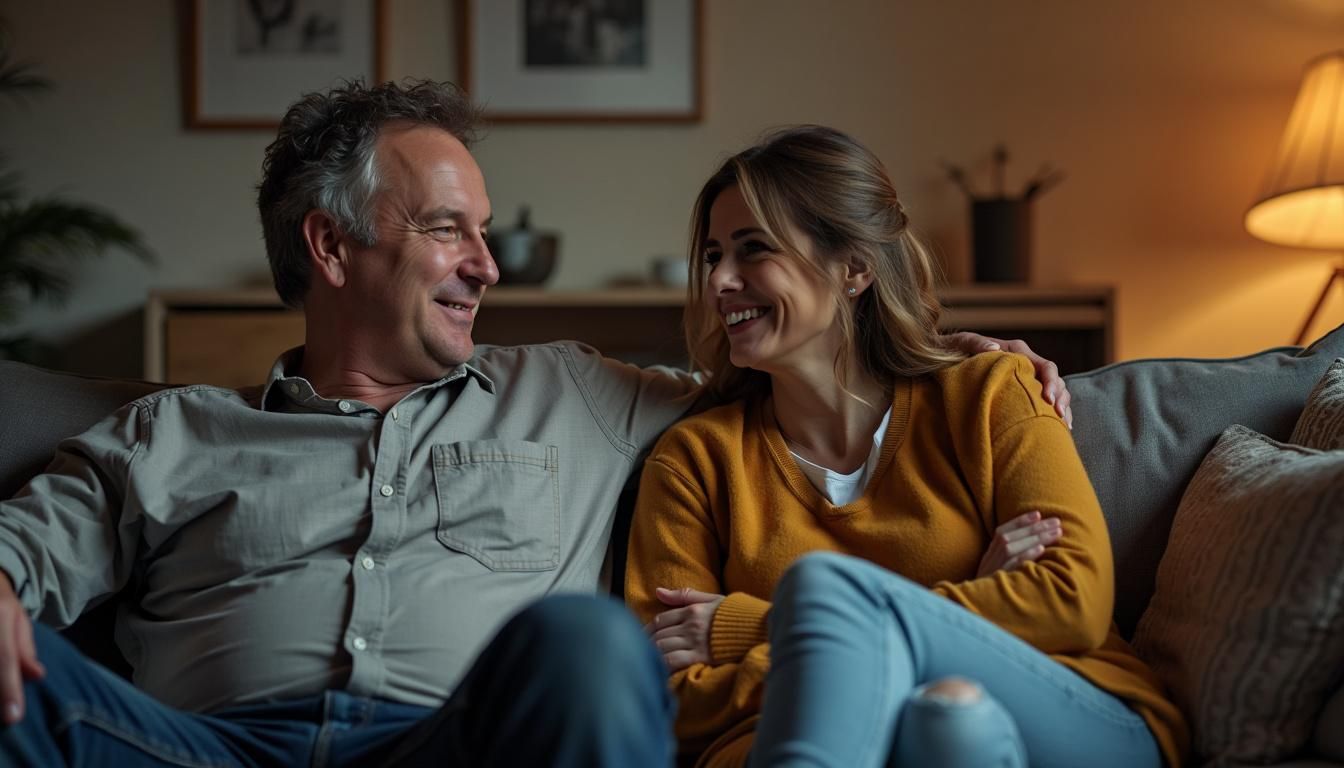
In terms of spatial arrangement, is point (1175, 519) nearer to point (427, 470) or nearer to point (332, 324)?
point (427, 470)

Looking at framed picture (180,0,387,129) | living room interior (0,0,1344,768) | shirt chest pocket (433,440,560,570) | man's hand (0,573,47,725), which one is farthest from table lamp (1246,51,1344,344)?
man's hand (0,573,47,725)

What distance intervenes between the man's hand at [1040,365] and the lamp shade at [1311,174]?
1884mm

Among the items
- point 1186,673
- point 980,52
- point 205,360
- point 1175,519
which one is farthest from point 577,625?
point 980,52

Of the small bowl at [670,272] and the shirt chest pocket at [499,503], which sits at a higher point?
the small bowl at [670,272]

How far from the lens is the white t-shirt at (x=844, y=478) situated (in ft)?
5.31

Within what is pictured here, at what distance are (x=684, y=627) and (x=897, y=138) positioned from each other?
8.13ft

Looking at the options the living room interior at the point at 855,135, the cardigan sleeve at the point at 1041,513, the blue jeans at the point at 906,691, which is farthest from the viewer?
the living room interior at the point at 855,135

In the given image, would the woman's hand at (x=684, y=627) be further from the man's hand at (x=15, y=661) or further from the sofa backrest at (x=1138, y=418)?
the man's hand at (x=15, y=661)

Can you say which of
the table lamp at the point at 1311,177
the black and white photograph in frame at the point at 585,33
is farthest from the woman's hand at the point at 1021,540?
the black and white photograph in frame at the point at 585,33

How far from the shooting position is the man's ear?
71.6 inches

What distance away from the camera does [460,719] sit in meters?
1.13

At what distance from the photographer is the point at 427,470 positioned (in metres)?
1.61

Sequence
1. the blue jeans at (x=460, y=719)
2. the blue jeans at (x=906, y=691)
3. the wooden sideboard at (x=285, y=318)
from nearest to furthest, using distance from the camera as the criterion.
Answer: the blue jeans at (x=460, y=719), the blue jeans at (x=906, y=691), the wooden sideboard at (x=285, y=318)

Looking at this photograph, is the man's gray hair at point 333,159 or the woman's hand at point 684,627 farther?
the man's gray hair at point 333,159
